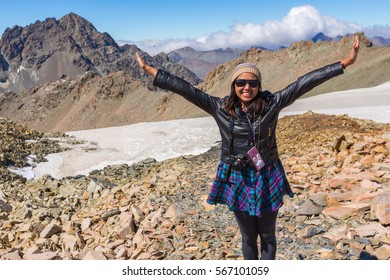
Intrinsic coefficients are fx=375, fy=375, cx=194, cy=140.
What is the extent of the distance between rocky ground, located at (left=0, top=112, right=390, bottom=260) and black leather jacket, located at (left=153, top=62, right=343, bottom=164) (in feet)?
8.40

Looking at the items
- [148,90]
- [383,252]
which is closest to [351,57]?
[383,252]

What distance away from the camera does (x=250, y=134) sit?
13.6 feet

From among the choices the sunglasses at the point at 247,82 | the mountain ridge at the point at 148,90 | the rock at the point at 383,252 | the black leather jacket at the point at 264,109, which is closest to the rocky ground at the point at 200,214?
the rock at the point at 383,252

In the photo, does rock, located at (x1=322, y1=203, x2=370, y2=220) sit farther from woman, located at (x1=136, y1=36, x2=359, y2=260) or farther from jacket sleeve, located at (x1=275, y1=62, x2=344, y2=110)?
jacket sleeve, located at (x1=275, y1=62, x2=344, y2=110)

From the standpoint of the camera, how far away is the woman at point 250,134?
414 cm

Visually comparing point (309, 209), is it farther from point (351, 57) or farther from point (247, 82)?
point (247, 82)

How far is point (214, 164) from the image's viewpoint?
1235cm

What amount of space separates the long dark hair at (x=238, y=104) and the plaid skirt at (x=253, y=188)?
2.04 ft

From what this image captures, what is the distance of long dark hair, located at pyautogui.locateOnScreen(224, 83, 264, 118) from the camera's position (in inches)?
161

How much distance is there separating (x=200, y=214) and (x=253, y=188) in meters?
3.85

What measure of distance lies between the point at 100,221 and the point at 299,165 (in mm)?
5173

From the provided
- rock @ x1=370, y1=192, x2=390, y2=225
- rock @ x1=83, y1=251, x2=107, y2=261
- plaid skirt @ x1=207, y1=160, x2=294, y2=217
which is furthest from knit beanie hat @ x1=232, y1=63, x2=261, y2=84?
rock @ x1=83, y1=251, x2=107, y2=261
